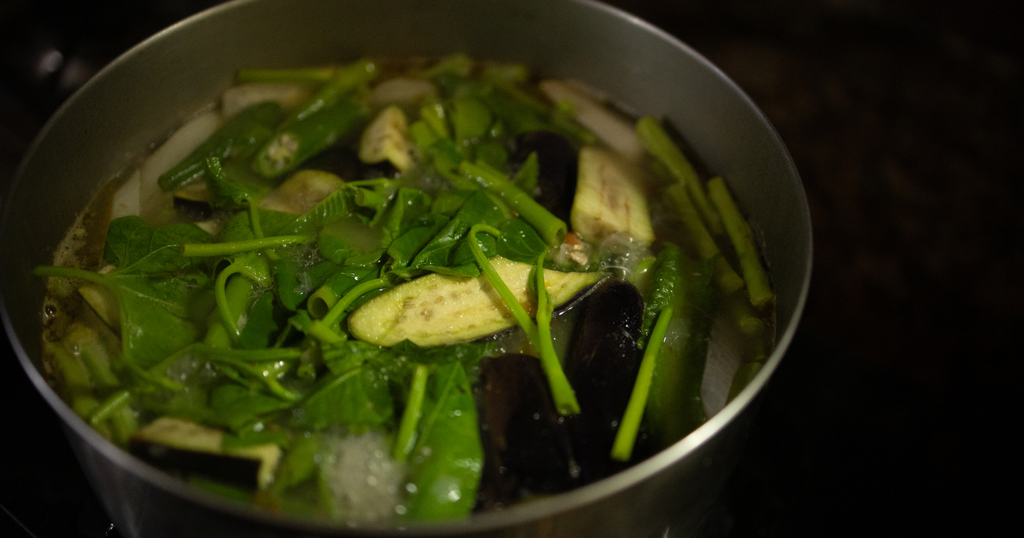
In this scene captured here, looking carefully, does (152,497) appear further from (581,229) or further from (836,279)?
(836,279)

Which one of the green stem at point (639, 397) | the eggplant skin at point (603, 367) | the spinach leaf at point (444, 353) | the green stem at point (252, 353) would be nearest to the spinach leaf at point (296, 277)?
the green stem at point (252, 353)

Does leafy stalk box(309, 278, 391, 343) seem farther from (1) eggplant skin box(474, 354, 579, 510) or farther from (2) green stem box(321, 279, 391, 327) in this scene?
(1) eggplant skin box(474, 354, 579, 510)

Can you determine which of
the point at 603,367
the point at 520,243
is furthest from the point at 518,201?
the point at 603,367

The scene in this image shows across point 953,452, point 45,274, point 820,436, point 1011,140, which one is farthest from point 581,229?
point 1011,140

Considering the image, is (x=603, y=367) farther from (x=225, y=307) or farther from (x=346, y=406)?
(x=225, y=307)

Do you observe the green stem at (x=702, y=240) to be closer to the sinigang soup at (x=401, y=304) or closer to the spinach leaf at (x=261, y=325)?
the sinigang soup at (x=401, y=304)

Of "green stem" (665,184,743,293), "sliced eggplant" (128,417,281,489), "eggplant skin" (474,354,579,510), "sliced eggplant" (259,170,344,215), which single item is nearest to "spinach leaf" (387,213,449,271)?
"sliced eggplant" (259,170,344,215)

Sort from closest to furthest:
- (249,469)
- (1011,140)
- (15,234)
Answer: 1. (249,469)
2. (15,234)
3. (1011,140)

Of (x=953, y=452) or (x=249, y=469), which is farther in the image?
(x=953, y=452)
